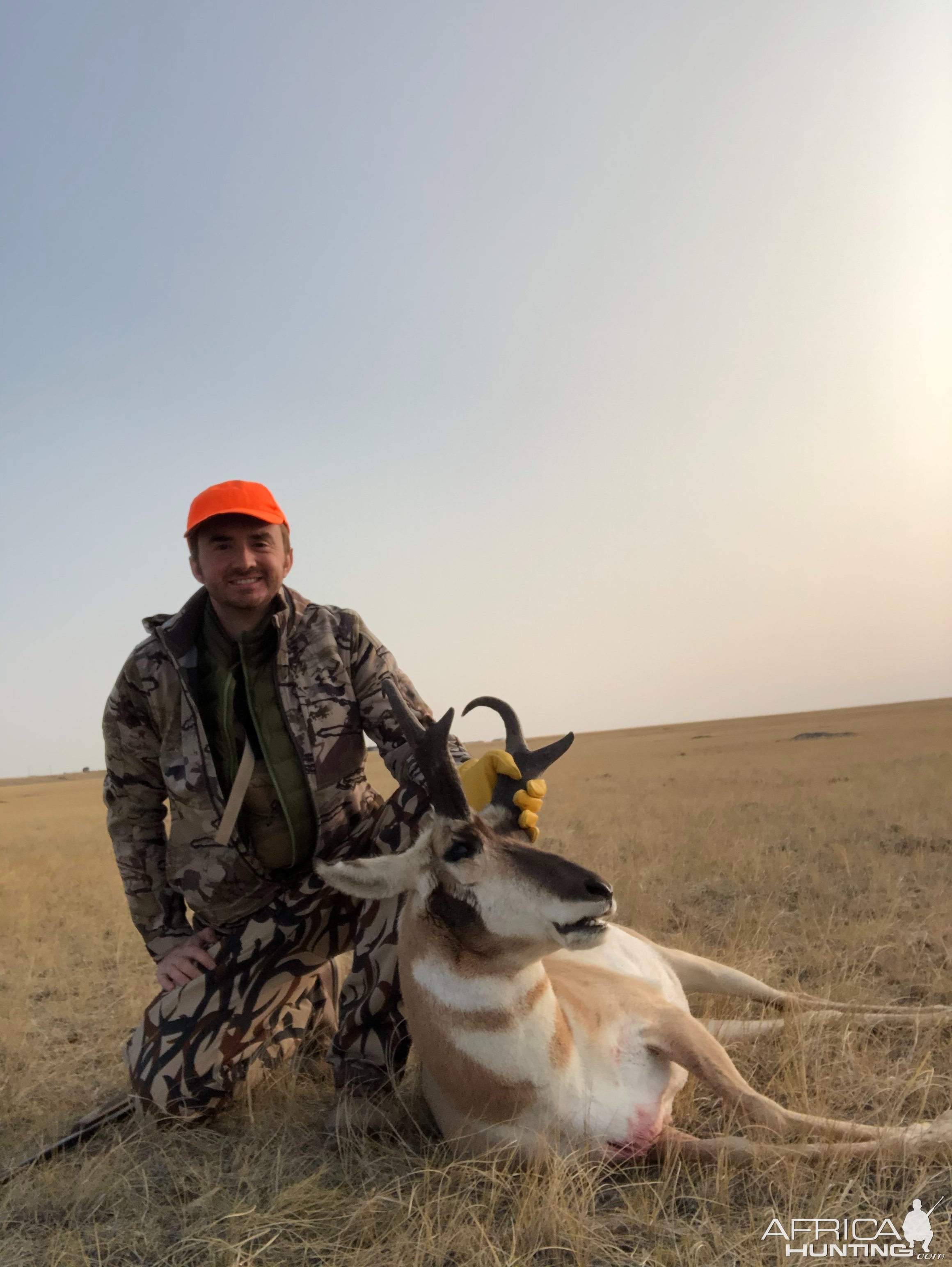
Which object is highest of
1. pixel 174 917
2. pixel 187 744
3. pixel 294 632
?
pixel 294 632

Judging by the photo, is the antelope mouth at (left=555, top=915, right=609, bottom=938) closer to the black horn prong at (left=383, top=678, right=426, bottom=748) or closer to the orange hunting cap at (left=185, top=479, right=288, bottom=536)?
the black horn prong at (left=383, top=678, right=426, bottom=748)

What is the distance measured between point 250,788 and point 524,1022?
2439 mm

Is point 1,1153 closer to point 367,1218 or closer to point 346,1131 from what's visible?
point 346,1131

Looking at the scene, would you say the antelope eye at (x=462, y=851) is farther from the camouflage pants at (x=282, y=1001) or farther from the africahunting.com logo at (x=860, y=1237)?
the africahunting.com logo at (x=860, y=1237)

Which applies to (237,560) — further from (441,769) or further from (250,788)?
(441,769)

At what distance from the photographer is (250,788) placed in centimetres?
536

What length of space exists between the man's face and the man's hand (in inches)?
81.1

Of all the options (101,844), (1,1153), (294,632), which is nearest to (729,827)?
(294,632)

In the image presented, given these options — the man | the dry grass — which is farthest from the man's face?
the dry grass

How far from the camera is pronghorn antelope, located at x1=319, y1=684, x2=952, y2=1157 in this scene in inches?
139

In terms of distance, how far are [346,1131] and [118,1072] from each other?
2.28 m

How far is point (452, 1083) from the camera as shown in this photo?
3678 millimetres

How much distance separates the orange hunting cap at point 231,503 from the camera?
17.0 feet

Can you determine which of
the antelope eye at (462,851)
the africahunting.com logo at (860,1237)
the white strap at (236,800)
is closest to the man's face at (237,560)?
the white strap at (236,800)
